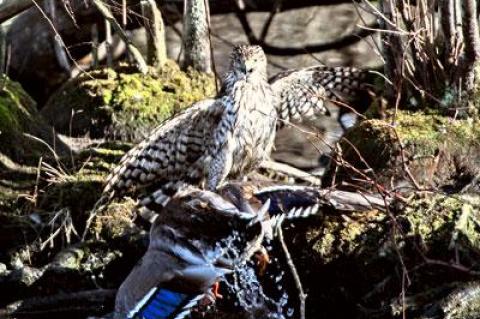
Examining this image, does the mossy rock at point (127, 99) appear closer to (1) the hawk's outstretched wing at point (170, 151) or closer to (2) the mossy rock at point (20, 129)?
(2) the mossy rock at point (20, 129)

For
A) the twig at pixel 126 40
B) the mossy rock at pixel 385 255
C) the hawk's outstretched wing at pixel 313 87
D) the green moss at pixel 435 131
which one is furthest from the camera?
the twig at pixel 126 40

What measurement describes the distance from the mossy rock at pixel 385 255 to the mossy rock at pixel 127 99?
2.75m

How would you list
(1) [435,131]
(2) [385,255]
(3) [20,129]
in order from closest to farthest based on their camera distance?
1. (2) [385,255]
2. (1) [435,131]
3. (3) [20,129]

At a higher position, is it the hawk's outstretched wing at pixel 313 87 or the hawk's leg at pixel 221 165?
the hawk's outstretched wing at pixel 313 87

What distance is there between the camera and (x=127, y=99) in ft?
29.7

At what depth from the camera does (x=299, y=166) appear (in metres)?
9.05

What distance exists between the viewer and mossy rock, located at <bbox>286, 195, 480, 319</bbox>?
588 cm

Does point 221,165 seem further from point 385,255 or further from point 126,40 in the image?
point 126,40

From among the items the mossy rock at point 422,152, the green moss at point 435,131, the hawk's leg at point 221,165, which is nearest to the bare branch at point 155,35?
the hawk's leg at point 221,165

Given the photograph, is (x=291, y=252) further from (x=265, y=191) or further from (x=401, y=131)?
(x=401, y=131)

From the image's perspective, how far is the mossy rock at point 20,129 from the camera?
28.0ft

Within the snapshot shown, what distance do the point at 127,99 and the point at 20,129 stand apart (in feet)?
3.01

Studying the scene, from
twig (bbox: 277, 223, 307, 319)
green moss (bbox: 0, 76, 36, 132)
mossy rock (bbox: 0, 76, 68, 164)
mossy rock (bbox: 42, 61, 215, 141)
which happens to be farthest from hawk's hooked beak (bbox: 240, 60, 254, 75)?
green moss (bbox: 0, 76, 36, 132)

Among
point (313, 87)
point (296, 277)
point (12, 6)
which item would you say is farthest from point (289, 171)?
point (296, 277)
